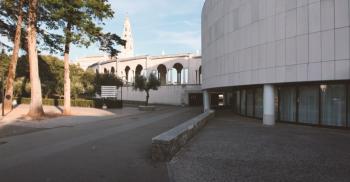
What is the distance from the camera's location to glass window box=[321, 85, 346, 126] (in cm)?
1936

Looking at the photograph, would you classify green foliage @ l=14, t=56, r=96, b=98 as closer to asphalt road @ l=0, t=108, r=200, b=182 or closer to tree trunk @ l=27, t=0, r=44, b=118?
tree trunk @ l=27, t=0, r=44, b=118

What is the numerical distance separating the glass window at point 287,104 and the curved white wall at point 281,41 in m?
2.78

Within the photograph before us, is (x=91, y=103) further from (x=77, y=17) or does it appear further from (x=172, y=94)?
(x=172, y=94)

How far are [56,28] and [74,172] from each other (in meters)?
22.8

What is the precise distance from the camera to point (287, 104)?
23375 millimetres

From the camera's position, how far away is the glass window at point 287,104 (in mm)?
22737

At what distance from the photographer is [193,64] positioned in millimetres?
69938

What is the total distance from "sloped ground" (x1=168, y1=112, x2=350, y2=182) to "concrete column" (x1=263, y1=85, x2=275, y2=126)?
7.36 m

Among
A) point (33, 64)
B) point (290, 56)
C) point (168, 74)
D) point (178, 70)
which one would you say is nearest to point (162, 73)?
point (178, 70)

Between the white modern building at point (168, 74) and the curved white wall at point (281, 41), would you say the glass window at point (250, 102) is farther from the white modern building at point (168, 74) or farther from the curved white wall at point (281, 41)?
the white modern building at point (168, 74)

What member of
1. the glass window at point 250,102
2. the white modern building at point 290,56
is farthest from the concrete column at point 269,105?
the glass window at point 250,102

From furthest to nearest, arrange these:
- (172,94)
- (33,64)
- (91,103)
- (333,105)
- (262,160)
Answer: (172,94)
(91,103)
(33,64)
(333,105)
(262,160)

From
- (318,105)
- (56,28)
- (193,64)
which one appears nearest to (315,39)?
(318,105)

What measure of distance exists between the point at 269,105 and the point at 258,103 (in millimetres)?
5458
